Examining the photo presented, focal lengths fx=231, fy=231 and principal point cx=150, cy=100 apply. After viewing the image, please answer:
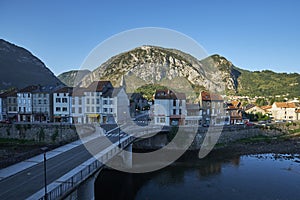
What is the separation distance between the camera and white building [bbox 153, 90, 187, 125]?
47.1 m

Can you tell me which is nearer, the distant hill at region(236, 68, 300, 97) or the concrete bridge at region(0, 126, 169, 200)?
the concrete bridge at region(0, 126, 169, 200)

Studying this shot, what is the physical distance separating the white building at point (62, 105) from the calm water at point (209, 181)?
74.2ft

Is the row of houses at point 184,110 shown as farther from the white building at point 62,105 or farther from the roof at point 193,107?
the white building at point 62,105

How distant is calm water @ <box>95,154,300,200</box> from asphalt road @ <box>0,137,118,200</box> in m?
4.70

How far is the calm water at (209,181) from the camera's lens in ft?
77.3

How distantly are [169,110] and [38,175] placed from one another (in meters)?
32.6

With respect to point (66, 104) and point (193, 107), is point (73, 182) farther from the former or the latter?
point (193, 107)

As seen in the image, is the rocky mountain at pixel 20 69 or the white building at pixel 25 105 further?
the rocky mountain at pixel 20 69

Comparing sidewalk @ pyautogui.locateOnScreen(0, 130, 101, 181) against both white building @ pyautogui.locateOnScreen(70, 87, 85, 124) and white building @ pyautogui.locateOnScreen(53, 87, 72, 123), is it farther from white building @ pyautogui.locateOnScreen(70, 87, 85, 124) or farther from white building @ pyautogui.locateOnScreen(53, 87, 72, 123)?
white building @ pyautogui.locateOnScreen(53, 87, 72, 123)

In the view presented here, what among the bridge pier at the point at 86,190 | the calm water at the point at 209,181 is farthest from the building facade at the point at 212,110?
the bridge pier at the point at 86,190

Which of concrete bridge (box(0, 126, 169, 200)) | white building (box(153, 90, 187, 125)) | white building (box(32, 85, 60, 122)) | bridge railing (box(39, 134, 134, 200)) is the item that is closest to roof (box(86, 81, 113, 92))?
white building (box(32, 85, 60, 122))

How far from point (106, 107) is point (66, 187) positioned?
33033mm

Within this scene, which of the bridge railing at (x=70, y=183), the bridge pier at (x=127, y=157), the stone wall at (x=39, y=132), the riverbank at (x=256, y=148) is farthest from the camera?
the stone wall at (x=39, y=132)

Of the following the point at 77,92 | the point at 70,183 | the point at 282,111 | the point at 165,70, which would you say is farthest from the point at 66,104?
the point at 165,70
